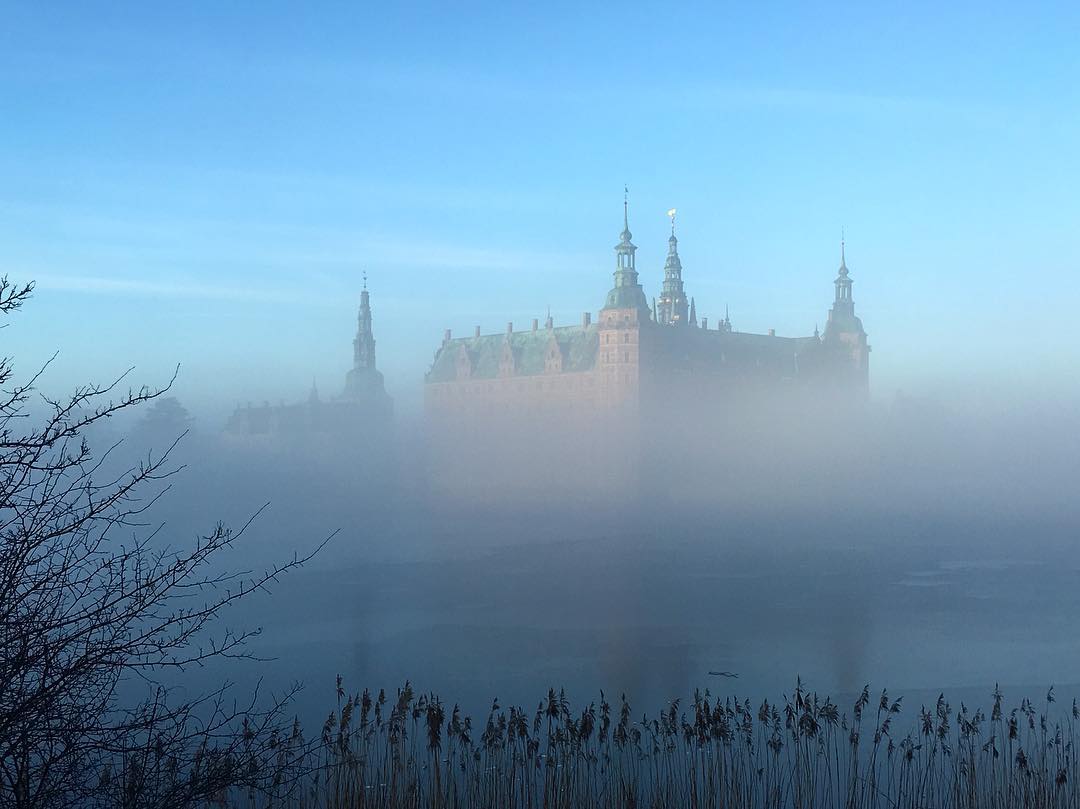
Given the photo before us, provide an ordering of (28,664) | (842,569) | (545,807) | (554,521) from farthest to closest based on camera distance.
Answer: (554,521), (842,569), (545,807), (28,664)

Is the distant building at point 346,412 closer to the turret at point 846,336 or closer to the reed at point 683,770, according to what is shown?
the turret at point 846,336

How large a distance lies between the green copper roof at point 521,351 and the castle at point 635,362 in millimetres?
72

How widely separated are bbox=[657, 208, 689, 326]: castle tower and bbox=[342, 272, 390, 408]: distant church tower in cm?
2700

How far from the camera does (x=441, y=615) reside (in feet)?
70.6

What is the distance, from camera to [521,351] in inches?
3036

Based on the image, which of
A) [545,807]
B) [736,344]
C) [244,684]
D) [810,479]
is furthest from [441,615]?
[736,344]

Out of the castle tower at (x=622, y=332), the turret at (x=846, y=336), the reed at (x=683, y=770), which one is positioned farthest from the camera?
the turret at (x=846, y=336)

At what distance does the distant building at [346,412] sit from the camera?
84875 mm

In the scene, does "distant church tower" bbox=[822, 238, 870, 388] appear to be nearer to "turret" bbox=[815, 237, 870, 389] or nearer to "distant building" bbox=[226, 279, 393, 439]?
"turret" bbox=[815, 237, 870, 389]

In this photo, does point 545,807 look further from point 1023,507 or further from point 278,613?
point 1023,507

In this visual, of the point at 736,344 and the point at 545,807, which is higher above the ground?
the point at 736,344

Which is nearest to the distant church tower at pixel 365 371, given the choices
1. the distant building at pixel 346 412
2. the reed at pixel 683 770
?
the distant building at pixel 346 412

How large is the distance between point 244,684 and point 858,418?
254 feet

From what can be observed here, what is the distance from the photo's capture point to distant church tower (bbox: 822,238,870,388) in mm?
84875
